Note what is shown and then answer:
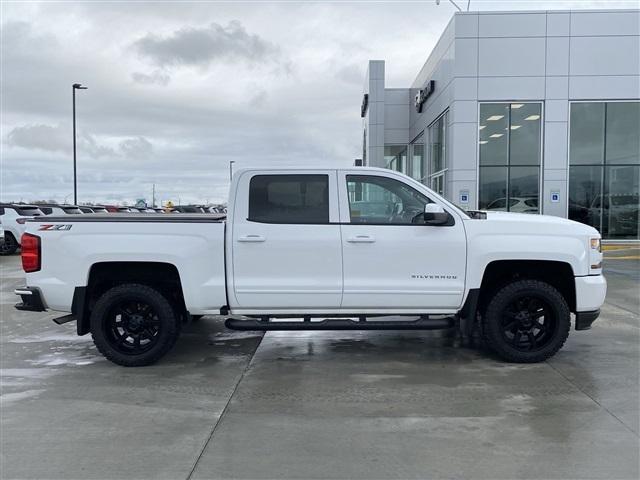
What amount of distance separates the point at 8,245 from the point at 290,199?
54.4 ft

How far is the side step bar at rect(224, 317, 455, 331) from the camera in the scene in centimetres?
588

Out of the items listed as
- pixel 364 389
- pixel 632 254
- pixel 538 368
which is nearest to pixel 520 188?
pixel 632 254

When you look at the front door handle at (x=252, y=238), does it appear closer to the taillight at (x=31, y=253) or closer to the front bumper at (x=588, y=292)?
the taillight at (x=31, y=253)

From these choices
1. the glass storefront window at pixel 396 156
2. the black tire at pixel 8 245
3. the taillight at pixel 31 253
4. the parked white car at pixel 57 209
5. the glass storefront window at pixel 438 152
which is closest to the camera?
the taillight at pixel 31 253

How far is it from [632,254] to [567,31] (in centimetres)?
785

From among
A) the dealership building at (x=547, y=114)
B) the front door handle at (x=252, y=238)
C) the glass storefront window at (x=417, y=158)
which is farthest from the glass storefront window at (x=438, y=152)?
the front door handle at (x=252, y=238)

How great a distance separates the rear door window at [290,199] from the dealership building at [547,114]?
49.2ft

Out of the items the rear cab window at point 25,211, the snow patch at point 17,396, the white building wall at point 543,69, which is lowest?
the snow patch at point 17,396

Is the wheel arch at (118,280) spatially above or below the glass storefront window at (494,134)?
below

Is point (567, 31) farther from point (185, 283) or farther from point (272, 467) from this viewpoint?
point (272, 467)

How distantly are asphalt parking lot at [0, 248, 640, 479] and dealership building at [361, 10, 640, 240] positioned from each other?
1377 centimetres

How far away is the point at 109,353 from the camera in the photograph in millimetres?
5961

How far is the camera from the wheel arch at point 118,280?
591 cm

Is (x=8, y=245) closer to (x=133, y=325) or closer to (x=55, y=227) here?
(x=55, y=227)
